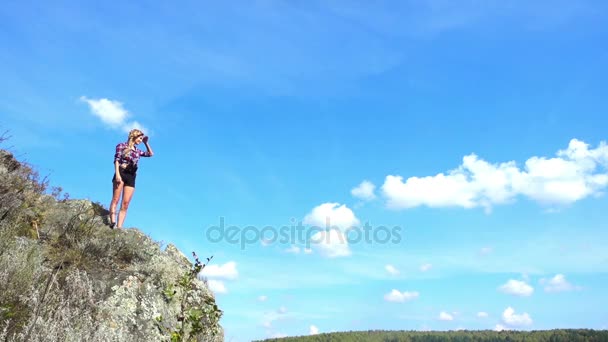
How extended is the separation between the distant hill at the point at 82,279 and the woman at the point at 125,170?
23.9 inches

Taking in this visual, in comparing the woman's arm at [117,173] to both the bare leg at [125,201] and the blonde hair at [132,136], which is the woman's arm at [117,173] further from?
the blonde hair at [132,136]

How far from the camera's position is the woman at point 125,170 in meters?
10.6

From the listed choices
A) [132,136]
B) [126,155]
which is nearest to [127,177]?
[126,155]

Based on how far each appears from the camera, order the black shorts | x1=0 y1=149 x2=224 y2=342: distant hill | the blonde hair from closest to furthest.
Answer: x1=0 y1=149 x2=224 y2=342: distant hill → the black shorts → the blonde hair

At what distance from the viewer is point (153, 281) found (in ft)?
24.8

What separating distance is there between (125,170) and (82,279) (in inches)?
192

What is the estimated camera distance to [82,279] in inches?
261

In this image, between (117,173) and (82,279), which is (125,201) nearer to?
(117,173)

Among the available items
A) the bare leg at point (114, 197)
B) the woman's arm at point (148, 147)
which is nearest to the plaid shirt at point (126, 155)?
the woman's arm at point (148, 147)

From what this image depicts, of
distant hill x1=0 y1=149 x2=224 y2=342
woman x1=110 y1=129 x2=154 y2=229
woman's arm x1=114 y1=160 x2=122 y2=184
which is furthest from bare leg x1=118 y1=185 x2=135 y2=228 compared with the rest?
distant hill x1=0 y1=149 x2=224 y2=342

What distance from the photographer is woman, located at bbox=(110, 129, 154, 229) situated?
10.6 meters

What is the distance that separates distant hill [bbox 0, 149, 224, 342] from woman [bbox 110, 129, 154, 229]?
0.61 meters

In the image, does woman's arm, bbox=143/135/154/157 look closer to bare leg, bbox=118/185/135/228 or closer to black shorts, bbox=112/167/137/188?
black shorts, bbox=112/167/137/188

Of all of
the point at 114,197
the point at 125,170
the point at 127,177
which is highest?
the point at 125,170
